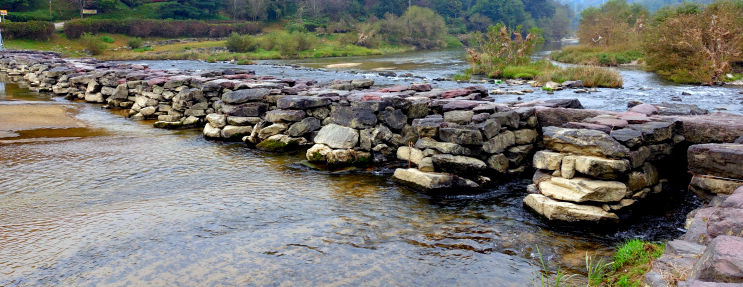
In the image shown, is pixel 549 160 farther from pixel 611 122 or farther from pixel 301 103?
pixel 301 103

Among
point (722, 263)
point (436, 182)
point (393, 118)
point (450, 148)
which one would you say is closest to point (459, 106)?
point (393, 118)

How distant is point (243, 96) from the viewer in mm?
10711

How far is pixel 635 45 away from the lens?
103 ft

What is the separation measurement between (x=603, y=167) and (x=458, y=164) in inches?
79.1

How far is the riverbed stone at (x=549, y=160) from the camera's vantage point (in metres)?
5.92

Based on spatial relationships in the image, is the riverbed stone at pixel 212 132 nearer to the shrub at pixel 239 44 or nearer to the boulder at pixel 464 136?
the boulder at pixel 464 136

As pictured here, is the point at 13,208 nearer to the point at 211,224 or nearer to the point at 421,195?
the point at 211,224

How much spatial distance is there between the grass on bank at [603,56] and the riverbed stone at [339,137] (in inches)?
866

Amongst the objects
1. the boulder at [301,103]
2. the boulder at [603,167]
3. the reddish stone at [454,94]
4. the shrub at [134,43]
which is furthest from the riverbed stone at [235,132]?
the shrub at [134,43]

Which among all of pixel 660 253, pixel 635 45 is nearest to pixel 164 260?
pixel 660 253

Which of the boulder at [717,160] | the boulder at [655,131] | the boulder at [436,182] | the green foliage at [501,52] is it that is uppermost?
the green foliage at [501,52]

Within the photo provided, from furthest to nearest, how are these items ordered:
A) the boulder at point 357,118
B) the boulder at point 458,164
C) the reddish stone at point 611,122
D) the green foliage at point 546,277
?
the boulder at point 357,118 < the boulder at point 458,164 < the reddish stone at point 611,122 < the green foliage at point 546,277

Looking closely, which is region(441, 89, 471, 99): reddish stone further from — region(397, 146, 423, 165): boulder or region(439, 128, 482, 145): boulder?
region(439, 128, 482, 145): boulder

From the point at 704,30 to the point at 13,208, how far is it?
79.3 feet
